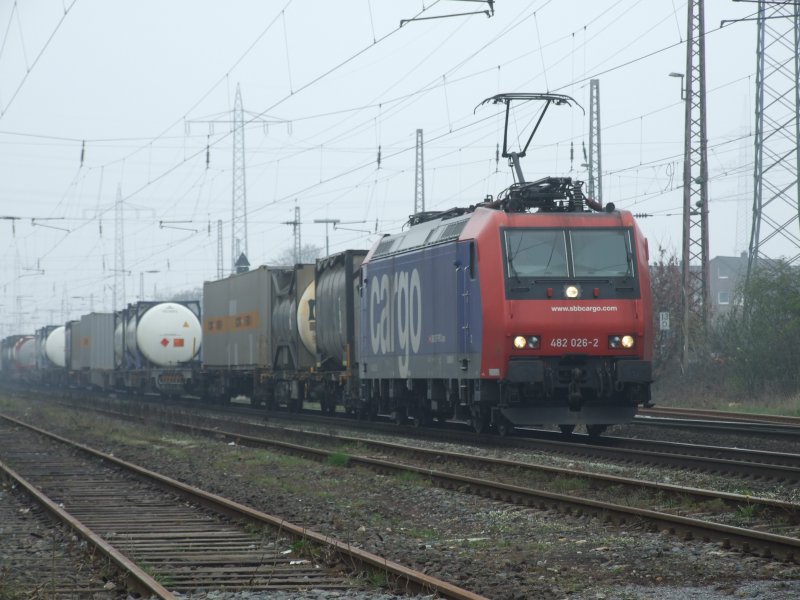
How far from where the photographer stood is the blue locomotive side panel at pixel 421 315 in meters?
18.0

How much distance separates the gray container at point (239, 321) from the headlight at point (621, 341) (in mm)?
15505

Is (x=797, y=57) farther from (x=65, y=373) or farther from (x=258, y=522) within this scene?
(x=65, y=373)

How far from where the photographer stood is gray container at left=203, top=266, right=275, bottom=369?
32.0m

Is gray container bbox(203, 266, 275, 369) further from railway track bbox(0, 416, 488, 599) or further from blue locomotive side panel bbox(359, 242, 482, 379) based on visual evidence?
railway track bbox(0, 416, 488, 599)

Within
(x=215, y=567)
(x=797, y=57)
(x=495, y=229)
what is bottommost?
(x=215, y=567)

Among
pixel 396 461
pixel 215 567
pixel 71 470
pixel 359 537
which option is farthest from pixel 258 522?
pixel 71 470

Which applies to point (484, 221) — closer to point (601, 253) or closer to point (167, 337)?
point (601, 253)

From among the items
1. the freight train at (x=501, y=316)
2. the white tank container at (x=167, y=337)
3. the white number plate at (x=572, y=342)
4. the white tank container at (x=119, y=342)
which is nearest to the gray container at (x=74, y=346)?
the white tank container at (x=119, y=342)

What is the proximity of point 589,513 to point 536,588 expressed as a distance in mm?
3215

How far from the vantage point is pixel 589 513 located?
10773 millimetres

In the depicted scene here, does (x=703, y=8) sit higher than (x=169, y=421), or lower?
higher

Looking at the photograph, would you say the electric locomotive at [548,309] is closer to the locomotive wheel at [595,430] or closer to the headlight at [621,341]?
the headlight at [621,341]

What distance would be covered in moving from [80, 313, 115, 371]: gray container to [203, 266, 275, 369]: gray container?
426 inches

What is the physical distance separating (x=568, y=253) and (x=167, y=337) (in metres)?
26.1
